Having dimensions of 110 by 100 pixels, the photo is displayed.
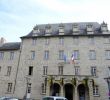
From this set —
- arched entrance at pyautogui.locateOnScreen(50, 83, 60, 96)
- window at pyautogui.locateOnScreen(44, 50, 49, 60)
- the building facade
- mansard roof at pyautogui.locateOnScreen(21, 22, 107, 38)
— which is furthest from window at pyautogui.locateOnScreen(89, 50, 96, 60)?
window at pyautogui.locateOnScreen(44, 50, 49, 60)

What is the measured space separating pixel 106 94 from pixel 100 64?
5716mm

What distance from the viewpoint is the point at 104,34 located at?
33.3 metres

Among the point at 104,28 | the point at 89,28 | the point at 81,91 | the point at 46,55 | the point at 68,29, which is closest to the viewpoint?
the point at 81,91

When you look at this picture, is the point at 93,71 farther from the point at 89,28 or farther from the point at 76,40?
the point at 89,28

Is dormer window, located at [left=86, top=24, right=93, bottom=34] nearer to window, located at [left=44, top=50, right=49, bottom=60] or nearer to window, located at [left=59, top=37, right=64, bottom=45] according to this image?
window, located at [left=59, top=37, right=64, bottom=45]

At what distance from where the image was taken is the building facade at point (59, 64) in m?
29.7

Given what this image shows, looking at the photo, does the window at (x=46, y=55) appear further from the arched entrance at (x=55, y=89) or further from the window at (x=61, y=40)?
the arched entrance at (x=55, y=89)

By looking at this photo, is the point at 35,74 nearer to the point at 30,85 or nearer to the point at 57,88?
the point at 30,85

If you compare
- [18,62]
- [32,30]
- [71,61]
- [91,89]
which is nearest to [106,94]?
[91,89]

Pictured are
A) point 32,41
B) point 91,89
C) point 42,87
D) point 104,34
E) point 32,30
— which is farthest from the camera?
point 32,30

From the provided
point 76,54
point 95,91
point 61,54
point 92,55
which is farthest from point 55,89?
point 92,55

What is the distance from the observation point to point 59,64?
32406mm

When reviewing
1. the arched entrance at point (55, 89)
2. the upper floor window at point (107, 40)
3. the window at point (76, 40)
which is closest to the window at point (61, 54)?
the window at point (76, 40)

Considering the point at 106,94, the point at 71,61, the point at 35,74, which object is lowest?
the point at 106,94
